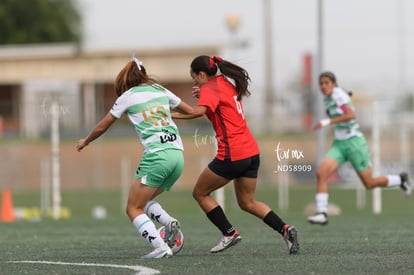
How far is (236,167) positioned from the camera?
9.79 m

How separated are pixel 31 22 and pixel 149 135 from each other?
60.9 m

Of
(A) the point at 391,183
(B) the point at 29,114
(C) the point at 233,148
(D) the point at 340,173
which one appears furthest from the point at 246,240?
(B) the point at 29,114

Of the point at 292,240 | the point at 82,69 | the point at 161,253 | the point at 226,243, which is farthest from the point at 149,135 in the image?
the point at 82,69

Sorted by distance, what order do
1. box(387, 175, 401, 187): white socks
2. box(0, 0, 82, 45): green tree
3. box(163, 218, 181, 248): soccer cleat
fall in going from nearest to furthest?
box(163, 218, 181, 248): soccer cleat → box(387, 175, 401, 187): white socks → box(0, 0, 82, 45): green tree

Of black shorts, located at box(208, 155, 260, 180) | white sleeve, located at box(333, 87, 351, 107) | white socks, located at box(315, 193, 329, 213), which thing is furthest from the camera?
white socks, located at box(315, 193, 329, 213)

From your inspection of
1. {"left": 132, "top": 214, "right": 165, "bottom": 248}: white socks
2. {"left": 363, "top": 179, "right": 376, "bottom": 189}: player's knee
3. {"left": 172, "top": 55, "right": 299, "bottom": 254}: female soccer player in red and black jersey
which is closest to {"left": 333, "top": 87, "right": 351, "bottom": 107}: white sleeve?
{"left": 363, "top": 179, "right": 376, "bottom": 189}: player's knee

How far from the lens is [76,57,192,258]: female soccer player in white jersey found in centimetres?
948

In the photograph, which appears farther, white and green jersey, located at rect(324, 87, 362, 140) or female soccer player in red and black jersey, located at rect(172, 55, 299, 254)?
white and green jersey, located at rect(324, 87, 362, 140)

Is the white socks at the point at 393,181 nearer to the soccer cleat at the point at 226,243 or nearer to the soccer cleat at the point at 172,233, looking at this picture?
the soccer cleat at the point at 226,243

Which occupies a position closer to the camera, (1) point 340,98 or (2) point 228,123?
(2) point 228,123

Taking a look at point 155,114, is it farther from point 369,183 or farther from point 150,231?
point 369,183

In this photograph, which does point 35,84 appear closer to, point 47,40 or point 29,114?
point 29,114

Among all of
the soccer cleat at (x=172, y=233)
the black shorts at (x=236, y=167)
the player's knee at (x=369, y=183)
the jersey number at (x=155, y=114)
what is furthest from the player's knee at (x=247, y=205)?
the player's knee at (x=369, y=183)

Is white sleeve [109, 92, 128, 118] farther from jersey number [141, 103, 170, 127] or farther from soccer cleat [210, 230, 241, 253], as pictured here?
soccer cleat [210, 230, 241, 253]
